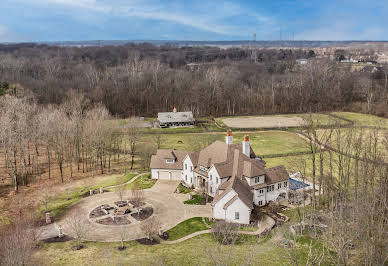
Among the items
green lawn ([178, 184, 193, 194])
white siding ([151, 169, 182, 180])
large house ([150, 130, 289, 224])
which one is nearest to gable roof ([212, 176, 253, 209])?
large house ([150, 130, 289, 224])

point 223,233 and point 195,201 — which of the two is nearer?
point 223,233

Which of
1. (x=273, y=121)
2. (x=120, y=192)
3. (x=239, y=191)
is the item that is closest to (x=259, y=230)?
(x=239, y=191)

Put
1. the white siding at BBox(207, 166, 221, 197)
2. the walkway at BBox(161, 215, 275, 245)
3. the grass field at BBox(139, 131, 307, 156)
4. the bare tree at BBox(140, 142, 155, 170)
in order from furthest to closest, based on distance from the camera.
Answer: the grass field at BBox(139, 131, 307, 156) → the bare tree at BBox(140, 142, 155, 170) → the white siding at BBox(207, 166, 221, 197) → the walkway at BBox(161, 215, 275, 245)

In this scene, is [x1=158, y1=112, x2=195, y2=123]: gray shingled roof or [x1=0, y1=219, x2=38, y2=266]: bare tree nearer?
[x1=0, y1=219, x2=38, y2=266]: bare tree

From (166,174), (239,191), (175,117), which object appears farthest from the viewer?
(175,117)

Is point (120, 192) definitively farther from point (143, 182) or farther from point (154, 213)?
point (143, 182)

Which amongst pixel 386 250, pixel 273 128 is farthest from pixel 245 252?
pixel 273 128

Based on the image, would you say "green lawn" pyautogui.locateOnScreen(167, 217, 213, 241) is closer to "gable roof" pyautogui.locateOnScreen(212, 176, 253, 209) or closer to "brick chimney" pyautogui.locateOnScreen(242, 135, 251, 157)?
"gable roof" pyautogui.locateOnScreen(212, 176, 253, 209)
